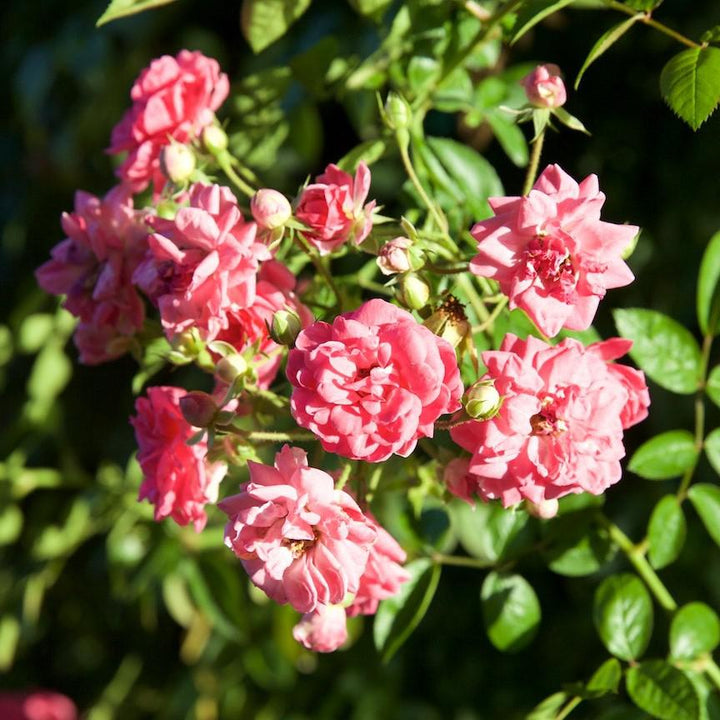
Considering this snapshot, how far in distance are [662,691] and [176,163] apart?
2.17 feet

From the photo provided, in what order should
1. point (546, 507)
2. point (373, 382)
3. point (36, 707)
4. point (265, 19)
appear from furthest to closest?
point (36, 707), point (265, 19), point (546, 507), point (373, 382)

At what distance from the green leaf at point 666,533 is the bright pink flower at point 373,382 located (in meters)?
0.38

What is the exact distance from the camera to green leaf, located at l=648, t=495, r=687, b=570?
104 centimetres

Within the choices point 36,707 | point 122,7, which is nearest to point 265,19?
point 122,7

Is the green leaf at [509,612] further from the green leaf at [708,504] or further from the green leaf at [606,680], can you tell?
the green leaf at [708,504]

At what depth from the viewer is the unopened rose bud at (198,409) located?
846 mm

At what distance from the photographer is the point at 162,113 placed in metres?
1.03

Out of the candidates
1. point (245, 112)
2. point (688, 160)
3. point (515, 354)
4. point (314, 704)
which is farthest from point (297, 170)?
point (515, 354)

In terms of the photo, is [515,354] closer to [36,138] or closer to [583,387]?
[583,387]

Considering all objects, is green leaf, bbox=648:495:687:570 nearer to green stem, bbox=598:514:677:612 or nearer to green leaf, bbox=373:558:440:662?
green stem, bbox=598:514:677:612

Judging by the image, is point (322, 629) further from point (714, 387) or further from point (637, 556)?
point (714, 387)

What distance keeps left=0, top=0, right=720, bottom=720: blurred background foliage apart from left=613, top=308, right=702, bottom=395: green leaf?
0.88 ft

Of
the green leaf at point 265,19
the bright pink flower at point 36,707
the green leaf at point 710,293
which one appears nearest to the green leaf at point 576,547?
the green leaf at point 710,293

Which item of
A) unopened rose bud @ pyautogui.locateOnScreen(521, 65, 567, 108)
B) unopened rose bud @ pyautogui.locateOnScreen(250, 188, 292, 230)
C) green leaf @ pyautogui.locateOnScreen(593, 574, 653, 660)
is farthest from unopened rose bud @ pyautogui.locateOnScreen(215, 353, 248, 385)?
green leaf @ pyautogui.locateOnScreen(593, 574, 653, 660)
